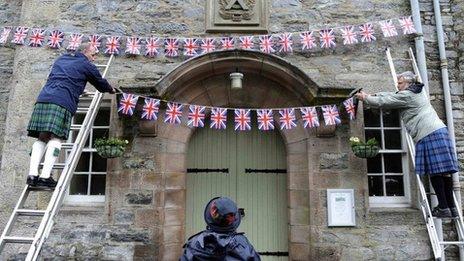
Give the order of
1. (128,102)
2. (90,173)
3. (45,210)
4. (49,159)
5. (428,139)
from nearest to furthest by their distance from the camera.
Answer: (49,159) < (45,210) < (428,139) < (128,102) < (90,173)

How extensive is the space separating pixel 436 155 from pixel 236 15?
3.15 metres

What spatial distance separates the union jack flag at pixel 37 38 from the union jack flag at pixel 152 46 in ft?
4.61

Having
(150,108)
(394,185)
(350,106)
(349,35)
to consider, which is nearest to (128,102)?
(150,108)

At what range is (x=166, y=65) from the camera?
6234 millimetres

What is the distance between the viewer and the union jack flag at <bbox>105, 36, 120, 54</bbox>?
6.19 metres

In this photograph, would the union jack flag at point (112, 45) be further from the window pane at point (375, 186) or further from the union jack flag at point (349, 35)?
the window pane at point (375, 186)

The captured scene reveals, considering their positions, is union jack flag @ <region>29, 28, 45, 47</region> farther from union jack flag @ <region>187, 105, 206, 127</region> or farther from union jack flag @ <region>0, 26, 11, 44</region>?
union jack flag @ <region>187, 105, 206, 127</region>

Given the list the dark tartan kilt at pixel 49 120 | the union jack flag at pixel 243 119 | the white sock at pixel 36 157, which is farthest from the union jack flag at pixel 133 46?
the white sock at pixel 36 157

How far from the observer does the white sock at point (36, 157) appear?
4230mm

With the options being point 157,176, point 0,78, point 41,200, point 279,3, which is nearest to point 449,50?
point 279,3

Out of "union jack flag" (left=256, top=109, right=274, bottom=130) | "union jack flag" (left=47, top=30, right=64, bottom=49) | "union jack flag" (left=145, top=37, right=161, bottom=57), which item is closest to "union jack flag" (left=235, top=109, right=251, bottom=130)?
"union jack flag" (left=256, top=109, right=274, bottom=130)

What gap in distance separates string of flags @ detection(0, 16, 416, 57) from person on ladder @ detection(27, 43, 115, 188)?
60.3 inches

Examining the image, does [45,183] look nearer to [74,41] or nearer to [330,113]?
[74,41]

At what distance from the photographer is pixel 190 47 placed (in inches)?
245
